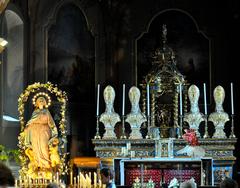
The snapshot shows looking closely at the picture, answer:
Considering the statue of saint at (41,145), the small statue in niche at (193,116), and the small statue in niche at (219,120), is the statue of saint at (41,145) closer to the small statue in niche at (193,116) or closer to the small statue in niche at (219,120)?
the small statue in niche at (193,116)

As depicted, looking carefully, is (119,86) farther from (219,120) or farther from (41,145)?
(41,145)

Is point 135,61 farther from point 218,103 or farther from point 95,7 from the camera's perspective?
point 218,103

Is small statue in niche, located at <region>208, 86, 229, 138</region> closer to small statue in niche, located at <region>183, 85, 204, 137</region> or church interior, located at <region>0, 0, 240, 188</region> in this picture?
church interior, located at <region>0, 0, 240, 188</region>

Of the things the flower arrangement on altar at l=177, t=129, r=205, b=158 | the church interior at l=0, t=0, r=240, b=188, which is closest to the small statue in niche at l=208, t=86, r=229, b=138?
the church interior at l=0, t=0, r=240, b=188

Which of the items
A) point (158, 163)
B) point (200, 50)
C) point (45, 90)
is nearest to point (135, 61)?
point (200, 50)

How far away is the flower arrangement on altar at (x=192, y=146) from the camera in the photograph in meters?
11.7

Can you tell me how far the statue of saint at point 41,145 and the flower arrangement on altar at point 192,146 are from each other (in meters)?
2.99

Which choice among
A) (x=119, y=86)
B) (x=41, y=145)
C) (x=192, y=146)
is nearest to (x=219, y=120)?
(x=192, y=146)

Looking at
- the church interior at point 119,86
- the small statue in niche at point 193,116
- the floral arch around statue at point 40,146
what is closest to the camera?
the floral arch around statue at point 40,146

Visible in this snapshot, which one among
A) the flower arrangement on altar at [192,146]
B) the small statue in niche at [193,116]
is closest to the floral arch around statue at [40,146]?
the flower arrangement on altar at [192,146]

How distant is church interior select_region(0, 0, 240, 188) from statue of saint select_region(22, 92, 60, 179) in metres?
0.02

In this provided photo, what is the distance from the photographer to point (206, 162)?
12547 millimetres

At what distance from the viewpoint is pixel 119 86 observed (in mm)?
17453

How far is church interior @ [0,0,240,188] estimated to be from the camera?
13.6 metres
